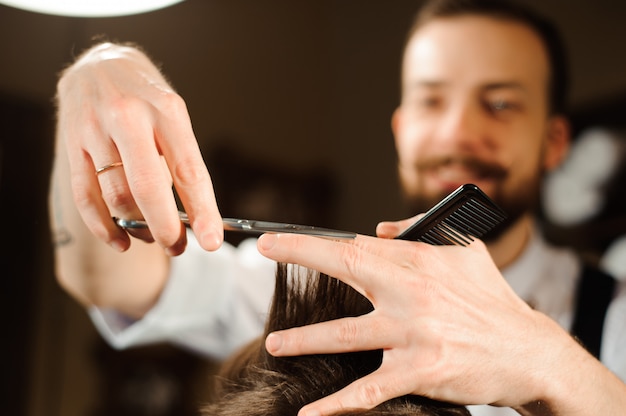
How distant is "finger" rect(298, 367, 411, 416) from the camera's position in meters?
0.57

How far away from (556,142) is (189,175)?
0.79 m

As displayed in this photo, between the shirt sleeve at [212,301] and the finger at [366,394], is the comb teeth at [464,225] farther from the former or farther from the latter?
the shirt sleeve at [212,301]

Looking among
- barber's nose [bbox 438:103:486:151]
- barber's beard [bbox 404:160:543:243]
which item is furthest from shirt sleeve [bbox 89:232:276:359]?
barber's nose [bbox 438:103:486:151]

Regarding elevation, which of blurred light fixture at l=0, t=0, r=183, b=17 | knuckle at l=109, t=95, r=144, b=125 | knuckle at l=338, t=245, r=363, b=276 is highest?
blurred light fixture at l=0, t=0, r=183, b=17

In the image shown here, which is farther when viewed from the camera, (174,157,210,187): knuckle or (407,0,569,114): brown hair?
(407,0,569,114): brown hair

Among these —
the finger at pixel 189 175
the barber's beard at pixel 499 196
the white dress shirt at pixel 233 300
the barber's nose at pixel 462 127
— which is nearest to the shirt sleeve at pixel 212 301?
the white dress shirt at pixel 233 300

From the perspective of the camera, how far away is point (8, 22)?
87 centimetres

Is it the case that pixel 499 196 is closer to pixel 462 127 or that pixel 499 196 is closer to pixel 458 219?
pixel 462 127

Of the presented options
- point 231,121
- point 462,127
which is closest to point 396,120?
point 462,127

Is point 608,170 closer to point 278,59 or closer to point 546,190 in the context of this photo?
point 546,190

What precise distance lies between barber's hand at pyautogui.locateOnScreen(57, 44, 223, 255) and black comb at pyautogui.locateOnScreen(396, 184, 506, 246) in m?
0.21

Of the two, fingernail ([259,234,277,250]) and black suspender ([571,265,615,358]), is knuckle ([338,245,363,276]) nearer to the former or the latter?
fingernail ([259,234,277,250])

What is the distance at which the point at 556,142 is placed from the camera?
1.13 m

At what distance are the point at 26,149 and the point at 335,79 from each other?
0.55 meters
